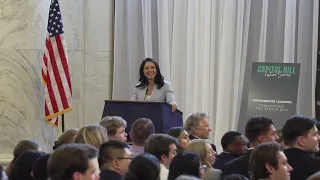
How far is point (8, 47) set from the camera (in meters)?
8.70

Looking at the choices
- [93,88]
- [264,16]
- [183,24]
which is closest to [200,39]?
[183,24]

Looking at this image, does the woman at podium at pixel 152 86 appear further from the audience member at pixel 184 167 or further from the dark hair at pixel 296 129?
the audience member at pixel 184 167

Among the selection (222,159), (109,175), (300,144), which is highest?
(300,144)

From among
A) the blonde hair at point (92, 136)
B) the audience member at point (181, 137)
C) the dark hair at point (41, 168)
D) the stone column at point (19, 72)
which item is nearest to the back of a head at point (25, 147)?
the blonde hair at point (92, 136)

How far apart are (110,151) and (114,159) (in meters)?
0.06

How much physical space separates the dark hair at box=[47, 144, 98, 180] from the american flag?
18.3 ft

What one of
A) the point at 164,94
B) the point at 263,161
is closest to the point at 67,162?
the point at 263,161

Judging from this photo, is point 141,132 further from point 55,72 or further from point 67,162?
point 55,72

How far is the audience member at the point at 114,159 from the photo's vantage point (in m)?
4.04

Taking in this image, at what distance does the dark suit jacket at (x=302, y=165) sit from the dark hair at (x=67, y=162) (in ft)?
5.70

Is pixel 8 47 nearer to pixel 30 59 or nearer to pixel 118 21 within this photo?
pixel 30 59

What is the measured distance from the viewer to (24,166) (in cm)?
405

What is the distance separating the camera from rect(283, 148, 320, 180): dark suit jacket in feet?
14.3

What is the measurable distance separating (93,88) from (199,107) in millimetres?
1819
